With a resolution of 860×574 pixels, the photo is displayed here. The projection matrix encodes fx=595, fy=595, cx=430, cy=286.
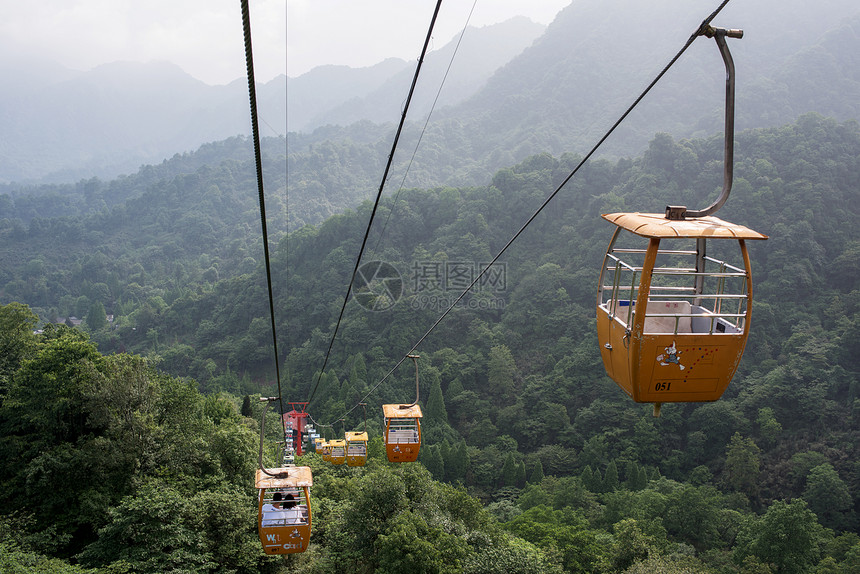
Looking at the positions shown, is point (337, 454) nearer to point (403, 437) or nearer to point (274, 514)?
point (403, 437)

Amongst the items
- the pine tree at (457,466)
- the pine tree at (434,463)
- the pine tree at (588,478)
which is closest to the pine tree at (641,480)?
the pine tree at (588,478)

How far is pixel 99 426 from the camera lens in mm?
15711

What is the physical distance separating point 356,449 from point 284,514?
7566mm

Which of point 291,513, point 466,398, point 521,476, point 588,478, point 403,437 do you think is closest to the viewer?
point 291,513

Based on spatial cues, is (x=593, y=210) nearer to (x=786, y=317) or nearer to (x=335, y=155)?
(x=786, y=317)

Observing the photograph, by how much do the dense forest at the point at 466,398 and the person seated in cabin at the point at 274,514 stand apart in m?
3.80

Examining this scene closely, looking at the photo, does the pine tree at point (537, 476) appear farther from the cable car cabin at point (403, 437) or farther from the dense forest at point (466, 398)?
the cable car cabin at point (403, 437)

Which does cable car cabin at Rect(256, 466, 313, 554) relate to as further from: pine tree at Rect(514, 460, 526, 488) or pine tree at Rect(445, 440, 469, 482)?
pine tree at Rect(514, 460, 526, 488)

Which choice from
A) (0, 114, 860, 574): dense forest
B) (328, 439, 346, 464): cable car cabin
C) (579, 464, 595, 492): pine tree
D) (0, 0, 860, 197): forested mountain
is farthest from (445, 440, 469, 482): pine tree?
(0, 0, 860, 197): forested mountain

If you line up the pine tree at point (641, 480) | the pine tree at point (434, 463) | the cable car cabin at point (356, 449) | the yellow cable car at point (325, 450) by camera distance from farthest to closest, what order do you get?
the pine tree at point (434, 463) → the pine tree at point (641, 480) → the yellow cable car at point (325, 450) → the cable car cabin at point (356, 449)

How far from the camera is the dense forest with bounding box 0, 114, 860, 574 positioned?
1445 centimetres

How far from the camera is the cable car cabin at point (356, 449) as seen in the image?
17123 millimetres

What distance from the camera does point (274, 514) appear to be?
32.6 ft

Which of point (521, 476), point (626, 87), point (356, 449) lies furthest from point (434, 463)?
point (626, 87)
